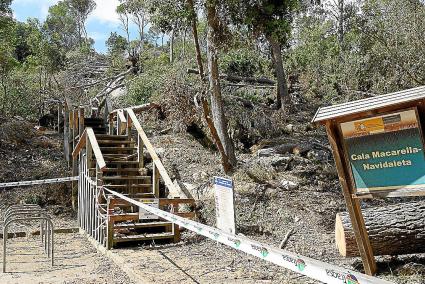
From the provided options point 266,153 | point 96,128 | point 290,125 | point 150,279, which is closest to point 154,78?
point 96,128

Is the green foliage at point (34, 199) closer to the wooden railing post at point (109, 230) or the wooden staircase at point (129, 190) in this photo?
the wooden staircase at point (129, 190)

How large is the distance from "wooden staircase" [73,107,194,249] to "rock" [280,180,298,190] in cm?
184

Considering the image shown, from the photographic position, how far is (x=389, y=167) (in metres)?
4.43

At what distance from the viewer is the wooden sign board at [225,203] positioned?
6.57 meters

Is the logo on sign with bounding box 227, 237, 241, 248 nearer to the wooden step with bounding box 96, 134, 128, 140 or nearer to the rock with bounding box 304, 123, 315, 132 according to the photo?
the wooden step with bounding box 96, 134, 128, 140

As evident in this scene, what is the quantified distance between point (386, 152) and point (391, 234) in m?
1.69

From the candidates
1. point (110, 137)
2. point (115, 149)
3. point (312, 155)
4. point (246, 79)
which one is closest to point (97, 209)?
point (115, 149)

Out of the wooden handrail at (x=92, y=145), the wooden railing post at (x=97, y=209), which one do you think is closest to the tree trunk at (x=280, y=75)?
the wooden handrail at (x=92, y=145)

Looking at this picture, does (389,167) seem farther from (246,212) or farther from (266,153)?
(266,153)

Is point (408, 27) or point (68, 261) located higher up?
point (408, 27)

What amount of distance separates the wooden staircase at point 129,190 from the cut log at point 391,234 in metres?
2.72

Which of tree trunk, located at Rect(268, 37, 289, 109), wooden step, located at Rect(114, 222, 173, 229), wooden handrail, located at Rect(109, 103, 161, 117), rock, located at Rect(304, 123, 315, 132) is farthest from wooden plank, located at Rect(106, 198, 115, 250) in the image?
tree trunk, located at Rect(268, 37, 289, 109)

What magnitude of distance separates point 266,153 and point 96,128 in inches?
212

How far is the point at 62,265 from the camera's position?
6.92 m
